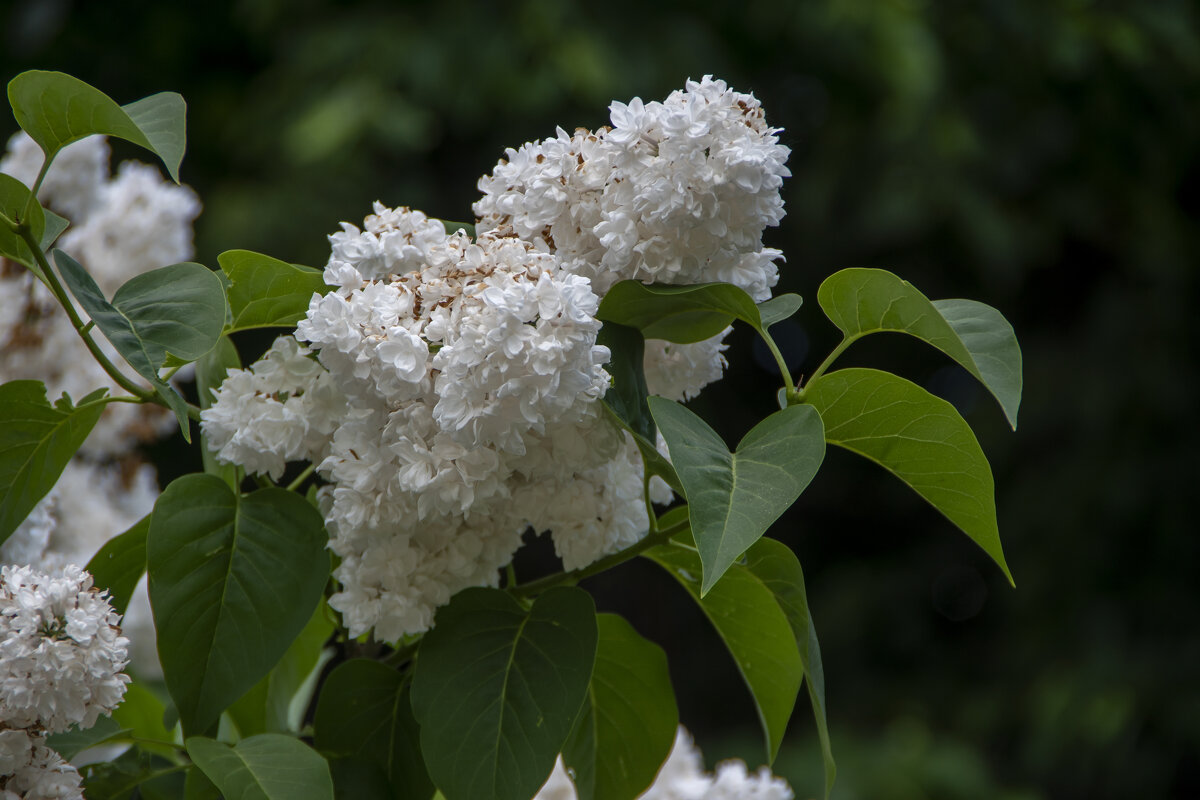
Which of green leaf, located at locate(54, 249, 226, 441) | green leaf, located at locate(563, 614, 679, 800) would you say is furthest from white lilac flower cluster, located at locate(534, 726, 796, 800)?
green leaf, located at locate(54, 249, 226, 441)

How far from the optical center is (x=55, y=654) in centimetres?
40

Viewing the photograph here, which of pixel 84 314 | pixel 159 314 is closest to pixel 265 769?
pixel 159 314

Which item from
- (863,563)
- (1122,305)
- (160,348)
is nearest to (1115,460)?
(1122,305)

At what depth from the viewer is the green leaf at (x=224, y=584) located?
16.5 inches

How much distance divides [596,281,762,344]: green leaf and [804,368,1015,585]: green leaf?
44mm

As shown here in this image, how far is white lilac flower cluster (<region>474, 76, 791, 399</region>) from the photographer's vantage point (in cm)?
42

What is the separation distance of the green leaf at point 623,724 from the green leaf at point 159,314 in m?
0.21

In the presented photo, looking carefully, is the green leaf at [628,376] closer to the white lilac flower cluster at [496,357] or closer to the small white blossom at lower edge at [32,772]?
the white lilac flower cluster at [496,357]

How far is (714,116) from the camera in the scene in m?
0.43

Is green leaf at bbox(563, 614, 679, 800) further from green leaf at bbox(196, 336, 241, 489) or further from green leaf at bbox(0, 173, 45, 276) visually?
green leaf at bbox(0, 173, 45, 276)

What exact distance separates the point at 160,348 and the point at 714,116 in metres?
0.23

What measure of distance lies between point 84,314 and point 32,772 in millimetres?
575

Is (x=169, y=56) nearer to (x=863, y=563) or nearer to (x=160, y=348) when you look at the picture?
(x=863, y=563)

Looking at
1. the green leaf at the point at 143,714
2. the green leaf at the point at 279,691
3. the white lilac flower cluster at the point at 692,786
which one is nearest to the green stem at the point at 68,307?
the green leaf at the point at 279,691
